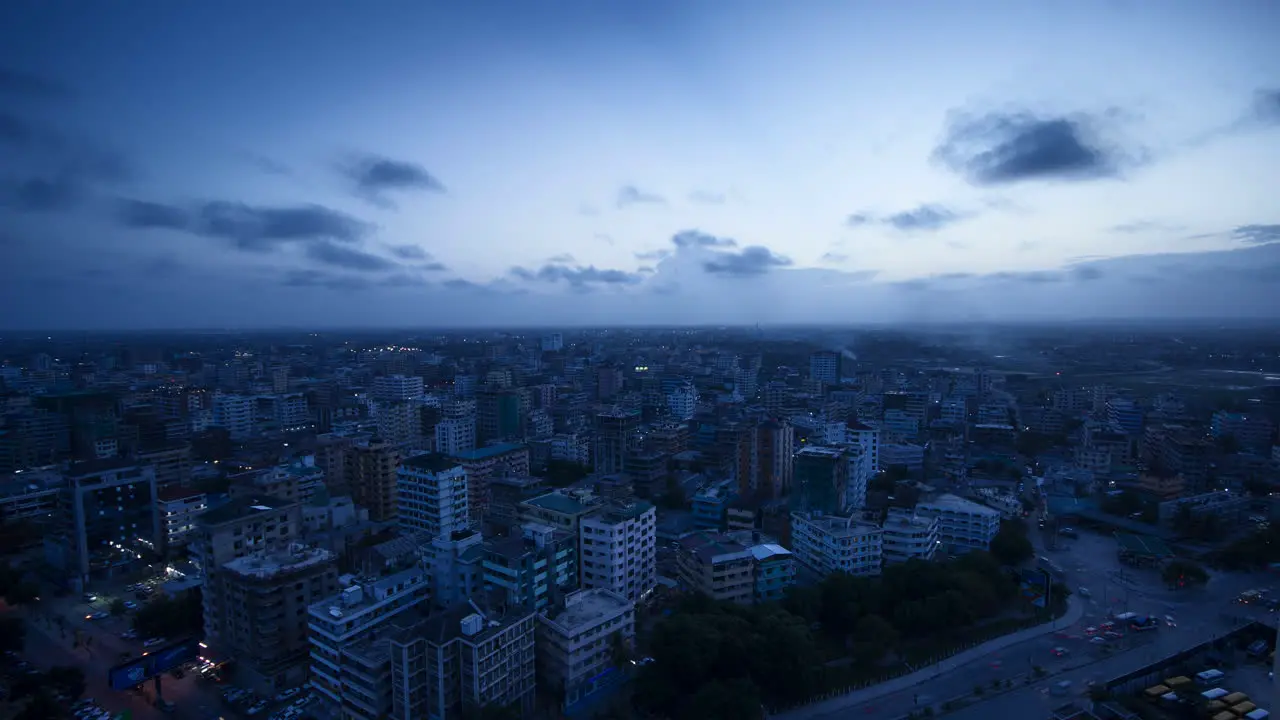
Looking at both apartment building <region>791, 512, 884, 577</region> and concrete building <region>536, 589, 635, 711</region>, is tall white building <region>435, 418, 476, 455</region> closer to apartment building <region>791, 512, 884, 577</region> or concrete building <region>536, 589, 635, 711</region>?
apartment building <region>791, 512, 884, 577</region>

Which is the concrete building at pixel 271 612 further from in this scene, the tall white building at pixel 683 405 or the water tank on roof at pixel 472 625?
the tall white building at pixel 683 405

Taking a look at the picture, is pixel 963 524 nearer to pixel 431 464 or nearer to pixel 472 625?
pixel 472 625

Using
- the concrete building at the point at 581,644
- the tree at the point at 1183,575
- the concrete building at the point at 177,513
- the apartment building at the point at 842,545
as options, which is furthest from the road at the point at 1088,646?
the concrete building at the point at 177,513

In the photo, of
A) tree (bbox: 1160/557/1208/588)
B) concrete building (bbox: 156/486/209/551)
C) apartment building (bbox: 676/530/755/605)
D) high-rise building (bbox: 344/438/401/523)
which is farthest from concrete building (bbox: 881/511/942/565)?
concrete building (bbox: 156/486/209/551)

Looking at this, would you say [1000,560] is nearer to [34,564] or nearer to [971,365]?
[34,564]

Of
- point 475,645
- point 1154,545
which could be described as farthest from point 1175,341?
point 475,645

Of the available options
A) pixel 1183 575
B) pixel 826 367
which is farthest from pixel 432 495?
pixel 826 367
